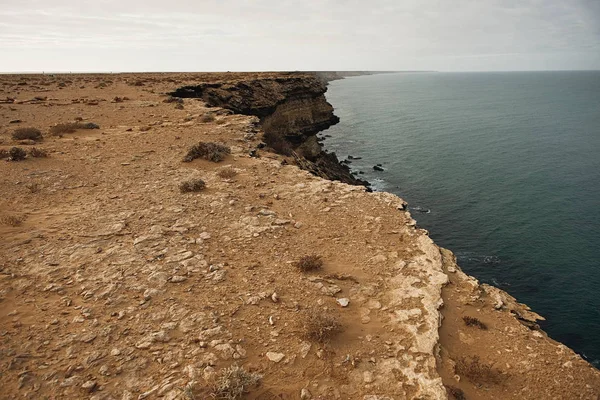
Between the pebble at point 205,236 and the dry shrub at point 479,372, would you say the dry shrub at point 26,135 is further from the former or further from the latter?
the dry shrub at point 479,372

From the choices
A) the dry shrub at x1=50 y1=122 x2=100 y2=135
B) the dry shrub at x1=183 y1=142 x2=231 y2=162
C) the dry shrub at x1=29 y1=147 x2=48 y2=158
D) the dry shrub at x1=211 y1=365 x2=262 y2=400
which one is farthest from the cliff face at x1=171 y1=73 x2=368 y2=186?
the dry shrub at x1=211 y1=365 x2=262 y2=400

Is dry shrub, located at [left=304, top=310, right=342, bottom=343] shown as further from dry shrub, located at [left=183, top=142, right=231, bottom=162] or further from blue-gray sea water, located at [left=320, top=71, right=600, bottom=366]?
blue-gray sea water, located at [left=320, top=71, right=600, bottom=366]

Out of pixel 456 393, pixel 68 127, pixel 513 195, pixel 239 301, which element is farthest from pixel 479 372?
pixel 513 195

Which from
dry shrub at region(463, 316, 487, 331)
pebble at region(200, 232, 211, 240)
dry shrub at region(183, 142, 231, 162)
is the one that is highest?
dry shrub at region(183, 142, 231, 162)

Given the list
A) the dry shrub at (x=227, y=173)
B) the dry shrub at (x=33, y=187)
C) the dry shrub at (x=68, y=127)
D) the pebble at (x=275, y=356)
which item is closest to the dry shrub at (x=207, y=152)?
the dry shrub at (x=227, y=173)

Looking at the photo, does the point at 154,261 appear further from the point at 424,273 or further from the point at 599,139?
the point at 599,139

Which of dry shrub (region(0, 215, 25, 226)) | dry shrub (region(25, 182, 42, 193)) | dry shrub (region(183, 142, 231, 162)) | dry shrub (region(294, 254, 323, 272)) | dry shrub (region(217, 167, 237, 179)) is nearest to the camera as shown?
dry shrub (region(294, 254, 323, 272))

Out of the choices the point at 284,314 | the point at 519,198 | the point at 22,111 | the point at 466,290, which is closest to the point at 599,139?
the point at 519,198
